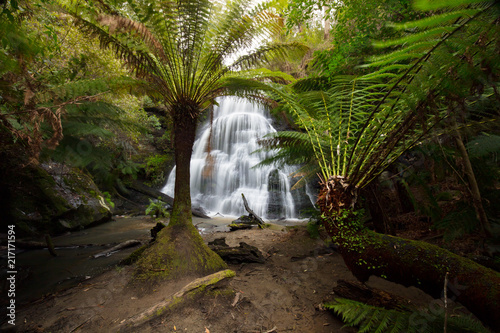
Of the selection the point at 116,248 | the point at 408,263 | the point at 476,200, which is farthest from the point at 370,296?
the point at 116,248

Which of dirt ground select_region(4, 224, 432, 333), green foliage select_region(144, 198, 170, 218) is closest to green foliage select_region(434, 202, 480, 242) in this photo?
dirt ground select_region(4, 224, 432, 333)

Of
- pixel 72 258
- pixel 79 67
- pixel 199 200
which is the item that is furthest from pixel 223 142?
pixel 72 258

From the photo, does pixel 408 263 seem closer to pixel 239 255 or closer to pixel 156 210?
pixel 239 255

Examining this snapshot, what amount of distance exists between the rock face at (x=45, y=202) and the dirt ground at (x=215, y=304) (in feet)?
5.35

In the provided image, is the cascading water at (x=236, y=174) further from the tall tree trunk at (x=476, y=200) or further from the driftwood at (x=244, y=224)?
the tall tree trunk at (x=476, y=200)

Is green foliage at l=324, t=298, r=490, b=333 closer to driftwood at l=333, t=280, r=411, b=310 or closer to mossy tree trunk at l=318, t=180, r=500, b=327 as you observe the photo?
mossy tree trunk at l=318, t=180, r=500, b=327

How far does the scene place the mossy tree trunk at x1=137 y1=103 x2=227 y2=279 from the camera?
2.25 metres

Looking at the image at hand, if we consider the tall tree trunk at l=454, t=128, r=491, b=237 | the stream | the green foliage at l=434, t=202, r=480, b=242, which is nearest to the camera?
the tall tree trunk at l=454, t=128, r=491, b=237

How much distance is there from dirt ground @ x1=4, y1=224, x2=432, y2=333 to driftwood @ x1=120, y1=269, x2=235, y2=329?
5 centimetres

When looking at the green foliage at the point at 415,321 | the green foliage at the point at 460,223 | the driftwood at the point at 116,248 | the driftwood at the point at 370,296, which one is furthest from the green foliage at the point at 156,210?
the green foliage at the point at 460,223

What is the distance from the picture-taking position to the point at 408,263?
1.46 m

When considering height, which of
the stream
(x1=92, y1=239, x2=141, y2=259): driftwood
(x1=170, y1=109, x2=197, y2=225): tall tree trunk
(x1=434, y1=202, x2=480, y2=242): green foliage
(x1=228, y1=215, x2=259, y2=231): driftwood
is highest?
(x1=170, y1=109, x2=197, y2=225): tall tree trunk

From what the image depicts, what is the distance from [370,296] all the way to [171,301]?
163 cm

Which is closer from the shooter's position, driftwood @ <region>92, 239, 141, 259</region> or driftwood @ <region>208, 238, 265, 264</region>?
driftwood @ <region>208, 238, 265, 264</region>
